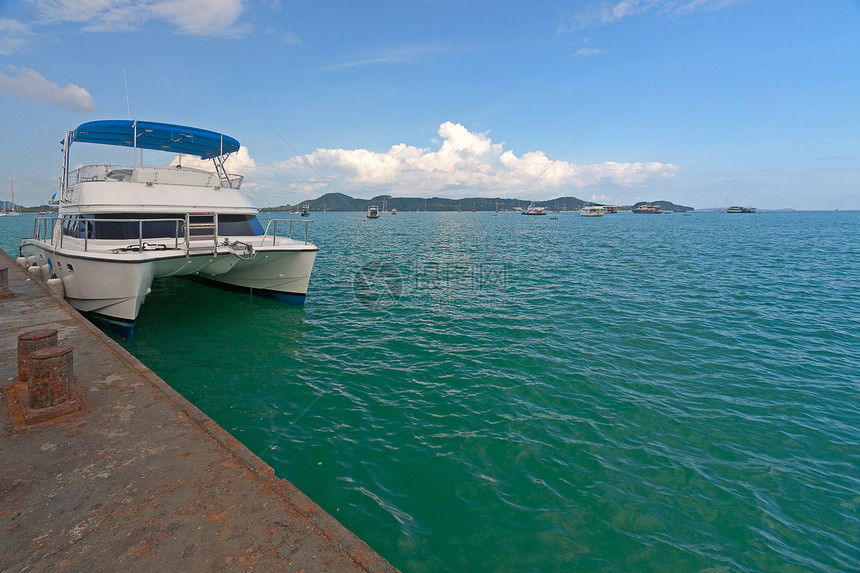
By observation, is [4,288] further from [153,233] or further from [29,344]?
[29,344]

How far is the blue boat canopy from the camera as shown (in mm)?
11742

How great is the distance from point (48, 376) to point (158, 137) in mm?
11544

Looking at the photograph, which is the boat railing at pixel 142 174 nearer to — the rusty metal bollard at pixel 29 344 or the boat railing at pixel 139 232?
the boat railing at pixel 139 232

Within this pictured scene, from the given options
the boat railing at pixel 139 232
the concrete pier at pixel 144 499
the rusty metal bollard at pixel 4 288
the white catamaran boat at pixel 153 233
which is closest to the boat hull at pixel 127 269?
the white catamaran boat at pixel 153 233

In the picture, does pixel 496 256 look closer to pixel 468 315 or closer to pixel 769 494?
pixel 468 315

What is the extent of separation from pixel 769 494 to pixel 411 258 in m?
23.0

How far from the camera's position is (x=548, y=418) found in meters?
6.50

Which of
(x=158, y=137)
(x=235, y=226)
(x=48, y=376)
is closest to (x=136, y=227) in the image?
(x=235, y=226)

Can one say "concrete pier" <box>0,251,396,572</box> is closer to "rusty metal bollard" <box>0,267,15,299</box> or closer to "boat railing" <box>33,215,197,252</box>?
"boat railing" <box>33,215,197,252</box>

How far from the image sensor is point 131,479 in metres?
3.40

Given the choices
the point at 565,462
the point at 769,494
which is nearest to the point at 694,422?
the point at 769,494

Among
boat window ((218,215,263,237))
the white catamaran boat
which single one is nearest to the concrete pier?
the white catamaran boat

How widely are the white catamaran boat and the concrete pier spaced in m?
5.06

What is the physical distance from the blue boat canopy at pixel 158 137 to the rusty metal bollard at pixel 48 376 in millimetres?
9378
